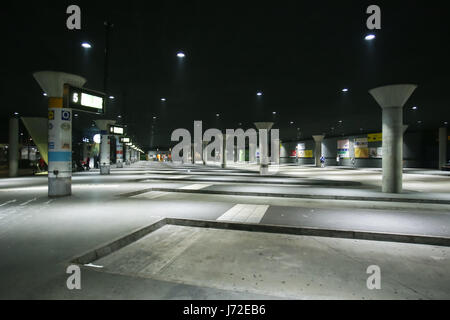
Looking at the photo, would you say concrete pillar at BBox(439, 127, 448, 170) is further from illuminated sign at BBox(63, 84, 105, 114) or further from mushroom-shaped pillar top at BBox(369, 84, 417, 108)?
illuminated sign at BBox(63, 84, 105, 114)

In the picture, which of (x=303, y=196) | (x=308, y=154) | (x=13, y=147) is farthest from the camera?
(x=308, y=154)

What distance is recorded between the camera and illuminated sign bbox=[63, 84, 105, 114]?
34.1 ft

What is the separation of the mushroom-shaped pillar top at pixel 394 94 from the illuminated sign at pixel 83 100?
12.8 metres

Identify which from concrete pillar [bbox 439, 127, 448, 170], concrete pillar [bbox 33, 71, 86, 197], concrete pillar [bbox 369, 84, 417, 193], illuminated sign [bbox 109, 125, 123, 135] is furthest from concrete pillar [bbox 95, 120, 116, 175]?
concrete pillar [bbox 439, 127, 448, 170]

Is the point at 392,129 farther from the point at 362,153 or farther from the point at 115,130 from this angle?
the point at 362,153

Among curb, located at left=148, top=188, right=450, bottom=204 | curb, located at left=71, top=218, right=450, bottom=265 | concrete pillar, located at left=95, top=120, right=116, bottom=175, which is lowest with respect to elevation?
curb, located at left=71, top=218, right=450, bottom=265

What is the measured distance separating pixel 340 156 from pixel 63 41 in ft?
147

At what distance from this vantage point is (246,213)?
8.69 metres

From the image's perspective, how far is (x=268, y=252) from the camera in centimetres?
537

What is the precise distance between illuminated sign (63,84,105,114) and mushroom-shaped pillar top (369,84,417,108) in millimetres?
12788

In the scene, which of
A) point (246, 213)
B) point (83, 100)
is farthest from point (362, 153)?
point (83, 100)

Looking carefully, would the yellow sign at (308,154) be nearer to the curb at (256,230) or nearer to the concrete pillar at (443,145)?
the concrete pillar at (443,145)

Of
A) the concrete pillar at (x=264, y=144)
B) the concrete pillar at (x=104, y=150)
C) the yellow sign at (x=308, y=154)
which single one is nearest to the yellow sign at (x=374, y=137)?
the yellow sign at (x=308, y=154)

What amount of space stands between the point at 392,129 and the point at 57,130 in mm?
14856
